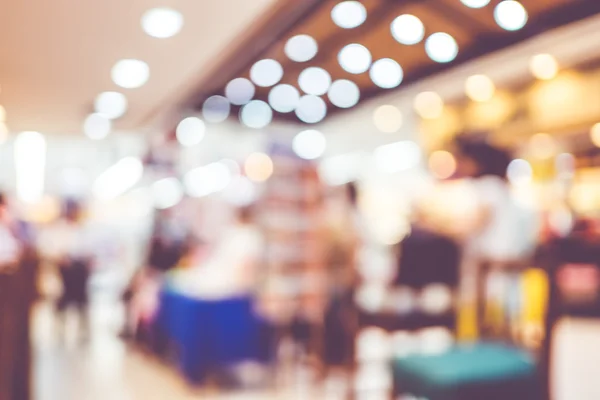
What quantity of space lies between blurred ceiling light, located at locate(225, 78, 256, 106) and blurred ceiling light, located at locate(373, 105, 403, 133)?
5.04 ft

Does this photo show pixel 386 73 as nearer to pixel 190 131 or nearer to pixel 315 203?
pixel 315 203

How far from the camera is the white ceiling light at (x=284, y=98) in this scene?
6509 mm

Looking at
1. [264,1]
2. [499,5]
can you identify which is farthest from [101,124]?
[499,5]

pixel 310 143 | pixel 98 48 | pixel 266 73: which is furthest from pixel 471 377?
pixel 310 143

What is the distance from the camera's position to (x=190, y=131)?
7816 millimetres

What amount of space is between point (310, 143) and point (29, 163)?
232 inches

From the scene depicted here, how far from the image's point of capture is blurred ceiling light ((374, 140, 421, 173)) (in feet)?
31.6

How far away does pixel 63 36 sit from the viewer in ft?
12.4

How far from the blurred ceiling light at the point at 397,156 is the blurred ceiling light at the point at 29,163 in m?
6.08

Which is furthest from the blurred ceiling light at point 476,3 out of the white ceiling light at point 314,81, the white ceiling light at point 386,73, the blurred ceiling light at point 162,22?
the white ceiling light at point 314,81

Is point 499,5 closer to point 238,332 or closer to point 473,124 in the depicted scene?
point 473,124

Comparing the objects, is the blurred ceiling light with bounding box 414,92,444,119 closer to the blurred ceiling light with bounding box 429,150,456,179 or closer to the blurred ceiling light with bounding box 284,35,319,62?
the blurred ceiling light with bounding box 429,150,456,179

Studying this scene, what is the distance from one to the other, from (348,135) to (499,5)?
14.5ft

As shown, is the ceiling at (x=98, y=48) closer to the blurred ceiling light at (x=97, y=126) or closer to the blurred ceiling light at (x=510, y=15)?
the blurred ceiling light at (x=97, y=126)
